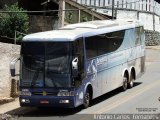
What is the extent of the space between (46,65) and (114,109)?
10.6 feet

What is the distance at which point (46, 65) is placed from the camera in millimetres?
21688

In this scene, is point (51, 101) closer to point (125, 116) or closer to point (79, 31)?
point (125, 116)

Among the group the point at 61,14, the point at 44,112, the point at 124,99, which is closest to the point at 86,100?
the point at 44,112

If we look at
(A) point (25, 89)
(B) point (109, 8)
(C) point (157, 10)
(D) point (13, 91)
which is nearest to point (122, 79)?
(D) point (13, 91)

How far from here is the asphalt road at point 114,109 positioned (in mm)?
21250

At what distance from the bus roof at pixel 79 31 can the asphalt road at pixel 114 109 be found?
292cm

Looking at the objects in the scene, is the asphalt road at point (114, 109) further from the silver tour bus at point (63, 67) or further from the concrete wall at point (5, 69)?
the concrete wall at point (5, 69)

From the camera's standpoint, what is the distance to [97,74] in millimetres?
24062

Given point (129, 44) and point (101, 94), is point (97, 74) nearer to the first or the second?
point (101, 94)

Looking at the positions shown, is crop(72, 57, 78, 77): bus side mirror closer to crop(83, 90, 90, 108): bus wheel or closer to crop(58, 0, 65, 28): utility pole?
crop(83, 90, 90, 108): bus wheel

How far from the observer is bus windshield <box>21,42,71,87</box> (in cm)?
2153

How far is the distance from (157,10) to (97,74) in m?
30.5

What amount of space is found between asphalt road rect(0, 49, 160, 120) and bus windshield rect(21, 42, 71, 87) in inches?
51.2

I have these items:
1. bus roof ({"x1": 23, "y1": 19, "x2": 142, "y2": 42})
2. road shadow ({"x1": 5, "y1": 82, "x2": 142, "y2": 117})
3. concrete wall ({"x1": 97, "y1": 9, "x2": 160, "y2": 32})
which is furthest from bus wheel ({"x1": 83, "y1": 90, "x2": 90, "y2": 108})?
concrete wall ({"x1": 97, "y1": 9, "x2": 160, "y2": 32})
